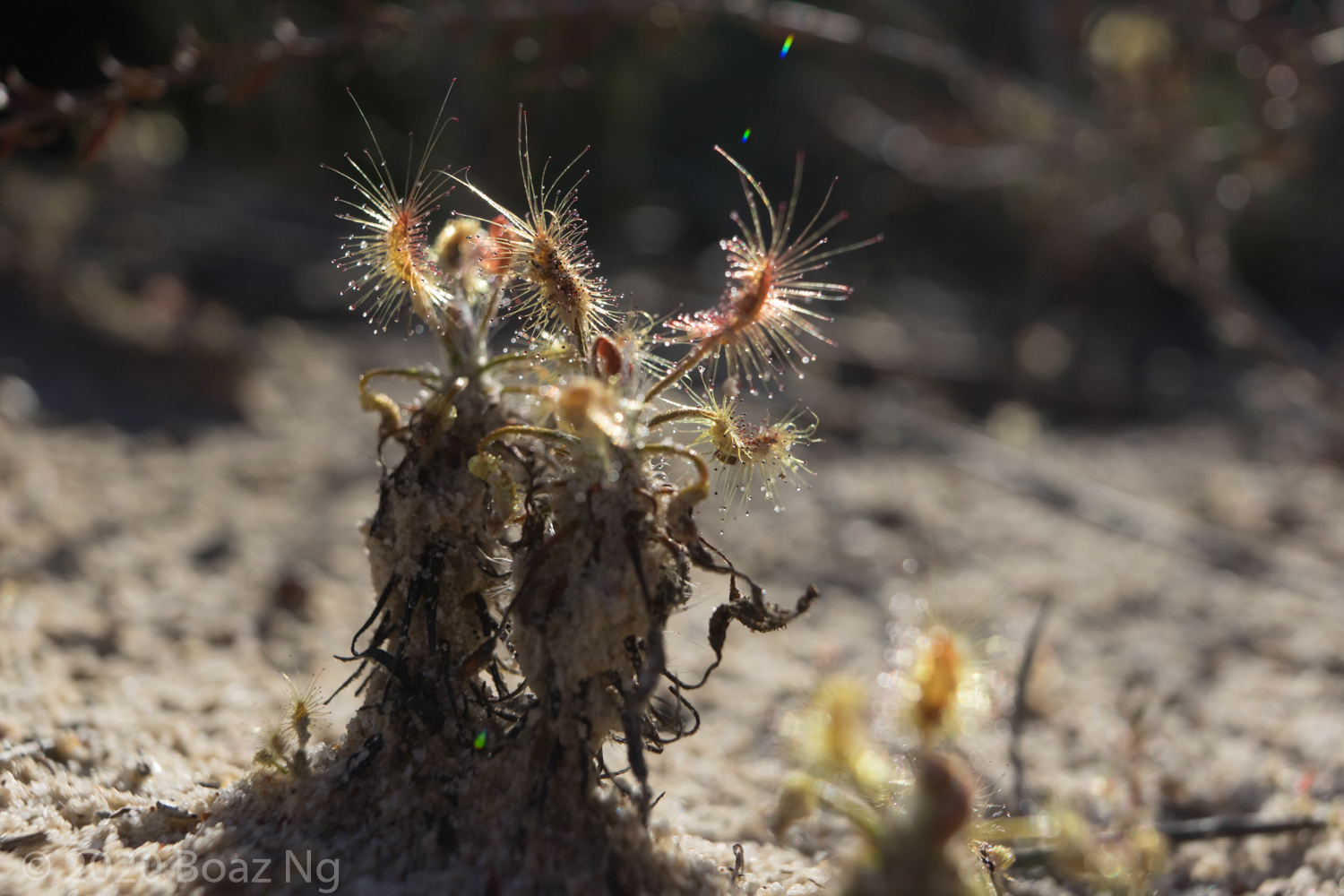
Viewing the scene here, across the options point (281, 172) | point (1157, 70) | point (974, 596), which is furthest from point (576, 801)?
point (281, 172)

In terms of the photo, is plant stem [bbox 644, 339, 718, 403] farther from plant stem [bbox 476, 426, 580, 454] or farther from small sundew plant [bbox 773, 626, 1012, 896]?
small sundew plant [bbox 773, 626, 1012, 896]

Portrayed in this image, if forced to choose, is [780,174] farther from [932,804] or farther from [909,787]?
[932,804]

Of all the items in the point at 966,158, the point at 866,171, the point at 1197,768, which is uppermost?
the point at 866,171

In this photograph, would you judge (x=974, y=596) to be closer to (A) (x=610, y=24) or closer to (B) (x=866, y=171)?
(A) (x=610, y=24)

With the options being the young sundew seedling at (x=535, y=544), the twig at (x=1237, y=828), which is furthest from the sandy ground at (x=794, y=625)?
the young sundew seedling at (x=535, y=544)

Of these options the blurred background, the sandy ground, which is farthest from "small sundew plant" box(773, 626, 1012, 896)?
the blurred background

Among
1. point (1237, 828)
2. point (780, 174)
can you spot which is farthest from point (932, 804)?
point (780, 174)
